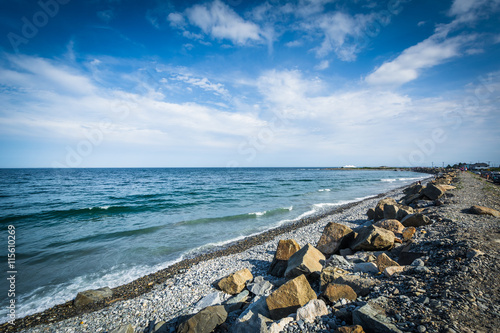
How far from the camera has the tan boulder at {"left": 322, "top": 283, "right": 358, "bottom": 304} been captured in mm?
4277

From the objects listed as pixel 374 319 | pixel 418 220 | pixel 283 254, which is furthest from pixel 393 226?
pixel 374 319

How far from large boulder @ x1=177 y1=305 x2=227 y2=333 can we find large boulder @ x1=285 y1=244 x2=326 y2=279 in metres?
2.33

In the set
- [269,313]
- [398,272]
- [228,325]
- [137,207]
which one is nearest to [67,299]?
[228,325]

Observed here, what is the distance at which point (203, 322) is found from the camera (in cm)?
488

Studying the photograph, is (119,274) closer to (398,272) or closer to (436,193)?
(398,272)

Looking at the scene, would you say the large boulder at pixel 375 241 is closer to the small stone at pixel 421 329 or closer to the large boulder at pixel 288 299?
the large boulder at pixel 288 299

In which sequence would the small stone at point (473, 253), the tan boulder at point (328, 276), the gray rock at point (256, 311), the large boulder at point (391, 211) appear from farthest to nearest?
the large boulder at point (391, 211)
the tan boulder at point (328, 276)
the small stone at point (473, 253)
the gray rock at point (256, 311)

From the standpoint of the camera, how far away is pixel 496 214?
28.6 ft

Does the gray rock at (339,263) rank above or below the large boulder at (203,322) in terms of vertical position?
above

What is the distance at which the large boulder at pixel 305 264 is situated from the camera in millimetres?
5973

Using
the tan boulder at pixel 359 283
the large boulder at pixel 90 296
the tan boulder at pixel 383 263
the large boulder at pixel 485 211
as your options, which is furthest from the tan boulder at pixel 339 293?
the large boulder at pixel 485 211

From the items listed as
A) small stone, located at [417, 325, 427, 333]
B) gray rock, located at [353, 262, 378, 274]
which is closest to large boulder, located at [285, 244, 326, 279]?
gray rock, located at [353, 262, 378, 274]

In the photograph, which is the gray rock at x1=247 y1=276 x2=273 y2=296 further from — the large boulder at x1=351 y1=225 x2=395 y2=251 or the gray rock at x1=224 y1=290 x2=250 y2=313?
the large boulder at x1=351 y1=225 x2=395 y2=251

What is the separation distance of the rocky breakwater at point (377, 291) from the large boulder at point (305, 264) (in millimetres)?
28
